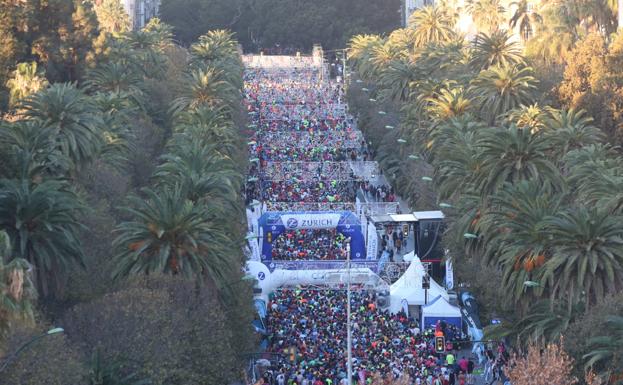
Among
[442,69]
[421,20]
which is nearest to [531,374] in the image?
[442,69]

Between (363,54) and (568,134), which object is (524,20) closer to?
(363,54)

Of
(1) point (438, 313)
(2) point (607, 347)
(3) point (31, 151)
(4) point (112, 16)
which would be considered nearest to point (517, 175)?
(1) point (438, 313)

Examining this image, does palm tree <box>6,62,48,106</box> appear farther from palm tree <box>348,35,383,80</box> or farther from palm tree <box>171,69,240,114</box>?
palm tree <box>348,35,383,80</box>

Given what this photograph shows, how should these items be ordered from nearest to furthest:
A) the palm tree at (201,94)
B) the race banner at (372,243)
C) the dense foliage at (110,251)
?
the dense foliage at (110,251) < the race banner at (372,243) < the palm tree at (201,94)

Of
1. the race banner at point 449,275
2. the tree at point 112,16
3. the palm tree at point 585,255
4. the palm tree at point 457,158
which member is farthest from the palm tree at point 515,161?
the tree at point 112,16

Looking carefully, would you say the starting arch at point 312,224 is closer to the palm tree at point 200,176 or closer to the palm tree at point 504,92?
the palm tree at point 200,176

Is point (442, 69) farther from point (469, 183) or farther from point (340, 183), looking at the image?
point (469, 183)
